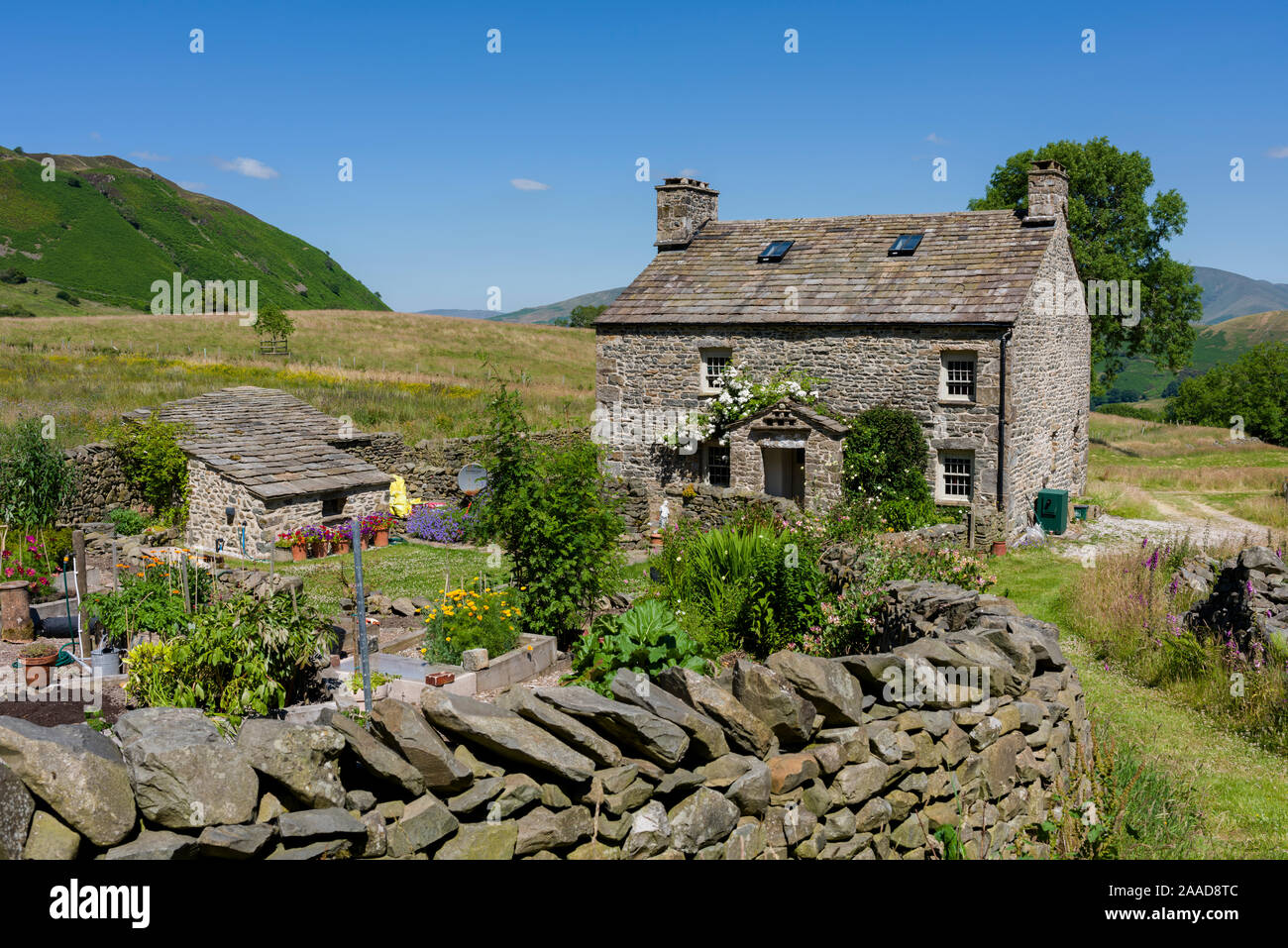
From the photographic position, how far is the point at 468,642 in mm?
12250

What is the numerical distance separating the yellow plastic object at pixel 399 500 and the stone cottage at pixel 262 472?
40cm

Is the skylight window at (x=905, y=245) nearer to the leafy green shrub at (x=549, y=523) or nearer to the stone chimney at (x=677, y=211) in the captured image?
the stone chimney at (x=677, y=211)

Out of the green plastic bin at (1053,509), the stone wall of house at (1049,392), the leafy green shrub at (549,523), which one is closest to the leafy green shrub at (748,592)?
the leafy green shrub at (549,523)

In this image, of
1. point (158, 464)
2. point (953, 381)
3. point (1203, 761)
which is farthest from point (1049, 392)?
point (158, 464)

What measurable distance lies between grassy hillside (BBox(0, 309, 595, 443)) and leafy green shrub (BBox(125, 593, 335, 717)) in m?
6.37

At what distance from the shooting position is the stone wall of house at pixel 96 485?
2177 centimetres

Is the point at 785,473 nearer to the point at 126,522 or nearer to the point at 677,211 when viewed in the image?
the point at 677,211

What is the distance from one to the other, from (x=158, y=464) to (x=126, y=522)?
1527 millimetres

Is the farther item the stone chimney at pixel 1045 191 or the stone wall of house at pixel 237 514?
the stone chimney at pixel 1045 191

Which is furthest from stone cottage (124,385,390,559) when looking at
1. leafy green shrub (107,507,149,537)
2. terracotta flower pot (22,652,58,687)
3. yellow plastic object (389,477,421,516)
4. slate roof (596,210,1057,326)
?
slate roof (596,210,1057,326)

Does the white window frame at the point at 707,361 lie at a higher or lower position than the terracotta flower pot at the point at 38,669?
higher

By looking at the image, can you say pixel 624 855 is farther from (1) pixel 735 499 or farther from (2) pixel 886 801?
(1) pixel 735 499

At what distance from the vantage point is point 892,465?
23000 mm
